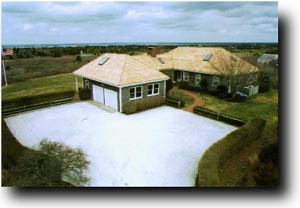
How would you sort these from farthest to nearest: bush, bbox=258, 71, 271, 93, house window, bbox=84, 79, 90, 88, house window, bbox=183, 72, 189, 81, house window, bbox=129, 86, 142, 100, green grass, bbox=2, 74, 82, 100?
1. house window, bbox=183, 72, 189, 81
2. house window, bbox=84, 79, 90, 88
3. green grass, bbox=2, 74, 82, 100
4. bush, bbox=258, 71, 271, 93
5. house window, bbox=129, 86, 142, 100

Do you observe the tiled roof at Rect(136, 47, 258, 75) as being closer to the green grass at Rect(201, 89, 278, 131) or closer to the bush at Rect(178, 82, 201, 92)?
the bush at Rect(178, 82, 201, 92)

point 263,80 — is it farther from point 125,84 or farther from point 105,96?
point 105,96

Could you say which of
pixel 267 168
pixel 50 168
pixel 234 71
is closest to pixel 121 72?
pixel 234 71

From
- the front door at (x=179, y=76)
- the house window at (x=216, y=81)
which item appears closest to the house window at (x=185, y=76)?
the front door at (x=179, y=76)

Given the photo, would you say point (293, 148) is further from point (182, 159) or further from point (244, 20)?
point (244, 20)

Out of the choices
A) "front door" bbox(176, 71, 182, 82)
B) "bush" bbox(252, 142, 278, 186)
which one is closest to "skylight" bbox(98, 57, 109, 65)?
"front door" bbox(176, 71, 182, 82)
